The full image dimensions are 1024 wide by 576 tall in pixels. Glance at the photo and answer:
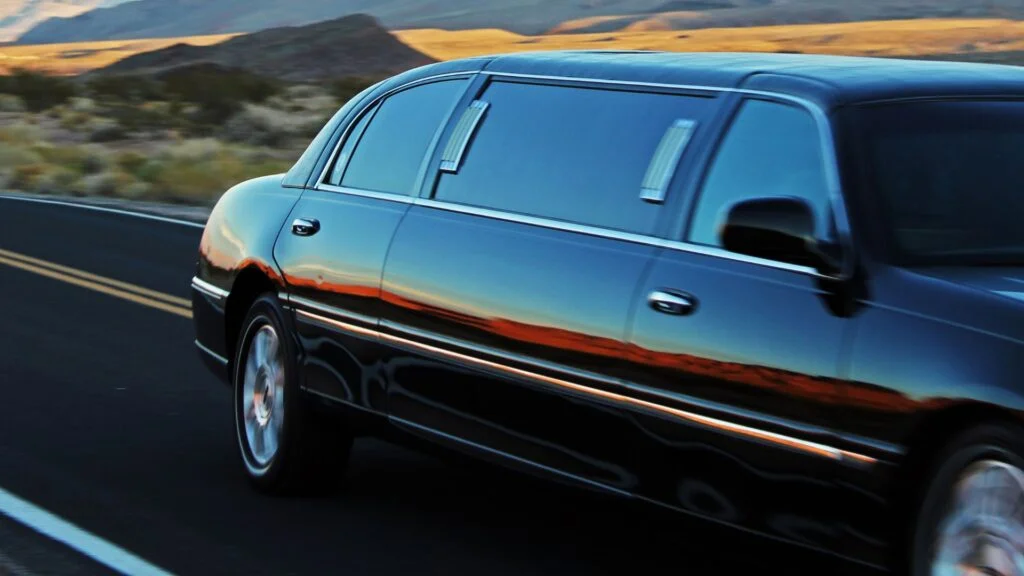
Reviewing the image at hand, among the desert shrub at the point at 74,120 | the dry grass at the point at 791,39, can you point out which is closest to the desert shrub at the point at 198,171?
the desert shrub at the point at 74,120

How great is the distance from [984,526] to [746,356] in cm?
90

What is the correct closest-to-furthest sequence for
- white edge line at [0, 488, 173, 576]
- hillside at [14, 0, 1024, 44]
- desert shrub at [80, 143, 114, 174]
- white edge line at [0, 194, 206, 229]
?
white edge line at [0, 488, 173, 576]
white edge line at [0, 194, 206, 229]
desert shrub at [80, 143, 114, 174]
hillside at [14, 0, 1024, 44]

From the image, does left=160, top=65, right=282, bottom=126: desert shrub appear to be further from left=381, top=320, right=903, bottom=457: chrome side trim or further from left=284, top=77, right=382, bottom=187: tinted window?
left=381, top=320, right=903, bottom=457: chrome side trim

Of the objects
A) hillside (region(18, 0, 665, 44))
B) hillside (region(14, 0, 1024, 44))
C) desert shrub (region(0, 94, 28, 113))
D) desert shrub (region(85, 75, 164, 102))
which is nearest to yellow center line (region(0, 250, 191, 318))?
desert shrub (region(0, 94, 28, 113))

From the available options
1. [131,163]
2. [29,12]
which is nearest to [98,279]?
[131,163]

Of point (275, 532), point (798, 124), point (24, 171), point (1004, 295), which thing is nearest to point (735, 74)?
point (798, 124)

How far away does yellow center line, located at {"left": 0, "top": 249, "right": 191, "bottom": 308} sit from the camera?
44.8 ft

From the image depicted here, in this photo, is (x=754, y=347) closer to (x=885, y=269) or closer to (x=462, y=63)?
(x=885, y=269)

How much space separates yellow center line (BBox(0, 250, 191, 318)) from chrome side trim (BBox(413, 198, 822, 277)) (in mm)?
6459

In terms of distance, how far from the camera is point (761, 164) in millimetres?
5562

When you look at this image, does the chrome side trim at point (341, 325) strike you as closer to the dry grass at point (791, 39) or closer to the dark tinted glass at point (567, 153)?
the dark tinted glass at point (567, 153)

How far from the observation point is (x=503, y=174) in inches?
261

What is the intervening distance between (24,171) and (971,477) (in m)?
26.4

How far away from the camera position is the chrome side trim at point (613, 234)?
5305mm
